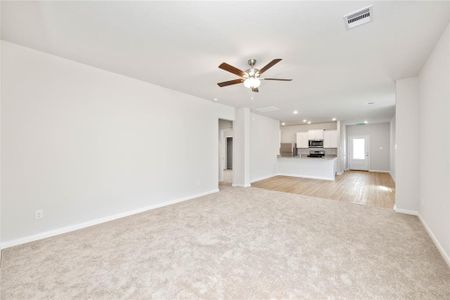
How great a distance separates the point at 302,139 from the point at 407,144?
608 centimetres

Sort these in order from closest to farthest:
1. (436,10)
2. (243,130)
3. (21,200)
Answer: (436,10)
(21,200)
(243,130)

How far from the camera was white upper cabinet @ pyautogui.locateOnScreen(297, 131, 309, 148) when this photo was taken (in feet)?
31.1

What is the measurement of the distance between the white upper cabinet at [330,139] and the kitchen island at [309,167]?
1259mm

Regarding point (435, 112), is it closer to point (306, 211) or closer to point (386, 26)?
point (386, 26)

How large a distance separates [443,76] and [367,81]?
5.19ft

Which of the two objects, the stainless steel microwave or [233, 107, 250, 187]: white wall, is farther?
the stainless steel microwave

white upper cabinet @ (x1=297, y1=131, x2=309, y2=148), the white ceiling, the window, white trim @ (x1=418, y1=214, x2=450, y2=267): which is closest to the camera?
the white ceiling

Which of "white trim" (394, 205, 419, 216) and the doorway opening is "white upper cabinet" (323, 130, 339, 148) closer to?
the doorway opening

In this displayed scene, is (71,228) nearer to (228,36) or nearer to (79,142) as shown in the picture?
(79,142)

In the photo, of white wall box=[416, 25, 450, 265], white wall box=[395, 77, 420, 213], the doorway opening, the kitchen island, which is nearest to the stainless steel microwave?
the kitchen island

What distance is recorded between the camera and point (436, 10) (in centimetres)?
178

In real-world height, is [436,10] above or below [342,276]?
above

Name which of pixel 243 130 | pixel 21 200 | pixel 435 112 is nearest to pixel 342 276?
pixel 435 112

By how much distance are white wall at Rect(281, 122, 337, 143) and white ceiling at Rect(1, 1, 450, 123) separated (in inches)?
239
